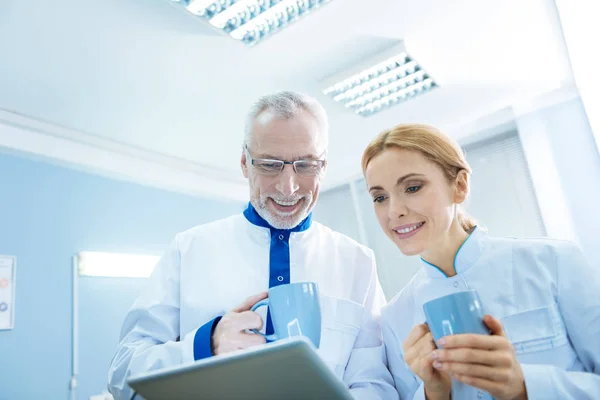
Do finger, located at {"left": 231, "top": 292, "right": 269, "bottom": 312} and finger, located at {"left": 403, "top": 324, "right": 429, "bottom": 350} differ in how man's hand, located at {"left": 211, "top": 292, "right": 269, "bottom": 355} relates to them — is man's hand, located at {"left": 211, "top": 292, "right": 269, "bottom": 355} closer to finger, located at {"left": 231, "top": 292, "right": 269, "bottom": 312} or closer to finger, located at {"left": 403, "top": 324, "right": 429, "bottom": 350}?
finger, located at {"left": 231, "top": 292, "right": 269, "bottom": 312}

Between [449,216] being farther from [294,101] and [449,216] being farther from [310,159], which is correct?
[294,101]

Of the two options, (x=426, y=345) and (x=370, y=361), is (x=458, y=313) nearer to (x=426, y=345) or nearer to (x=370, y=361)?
(x=426, y=345)

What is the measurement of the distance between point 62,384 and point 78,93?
1873 millimetres

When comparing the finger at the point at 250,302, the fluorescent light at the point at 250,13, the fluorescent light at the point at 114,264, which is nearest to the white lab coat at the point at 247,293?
the finger at the point at 250,302

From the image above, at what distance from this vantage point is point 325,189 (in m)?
4.94

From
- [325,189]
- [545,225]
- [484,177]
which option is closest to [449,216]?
[545,225]

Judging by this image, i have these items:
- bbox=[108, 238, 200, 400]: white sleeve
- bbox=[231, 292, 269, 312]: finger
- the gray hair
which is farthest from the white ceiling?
bbox=[231, 292, 269, 312]: finger

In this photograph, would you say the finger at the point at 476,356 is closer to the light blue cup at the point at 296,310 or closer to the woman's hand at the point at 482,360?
the woman's hand at the point at 482,360

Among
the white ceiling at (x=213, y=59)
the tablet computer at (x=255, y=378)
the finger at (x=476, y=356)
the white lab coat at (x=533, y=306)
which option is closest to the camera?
the tablet computer at (x=255, y=378)

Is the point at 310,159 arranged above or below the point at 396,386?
above

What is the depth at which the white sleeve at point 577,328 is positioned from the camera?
824mm

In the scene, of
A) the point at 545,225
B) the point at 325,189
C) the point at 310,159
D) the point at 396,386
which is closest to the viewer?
the point at 396,386

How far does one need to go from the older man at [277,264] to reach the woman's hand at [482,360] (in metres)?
0.46

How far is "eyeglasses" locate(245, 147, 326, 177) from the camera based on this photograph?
1.33 metres
